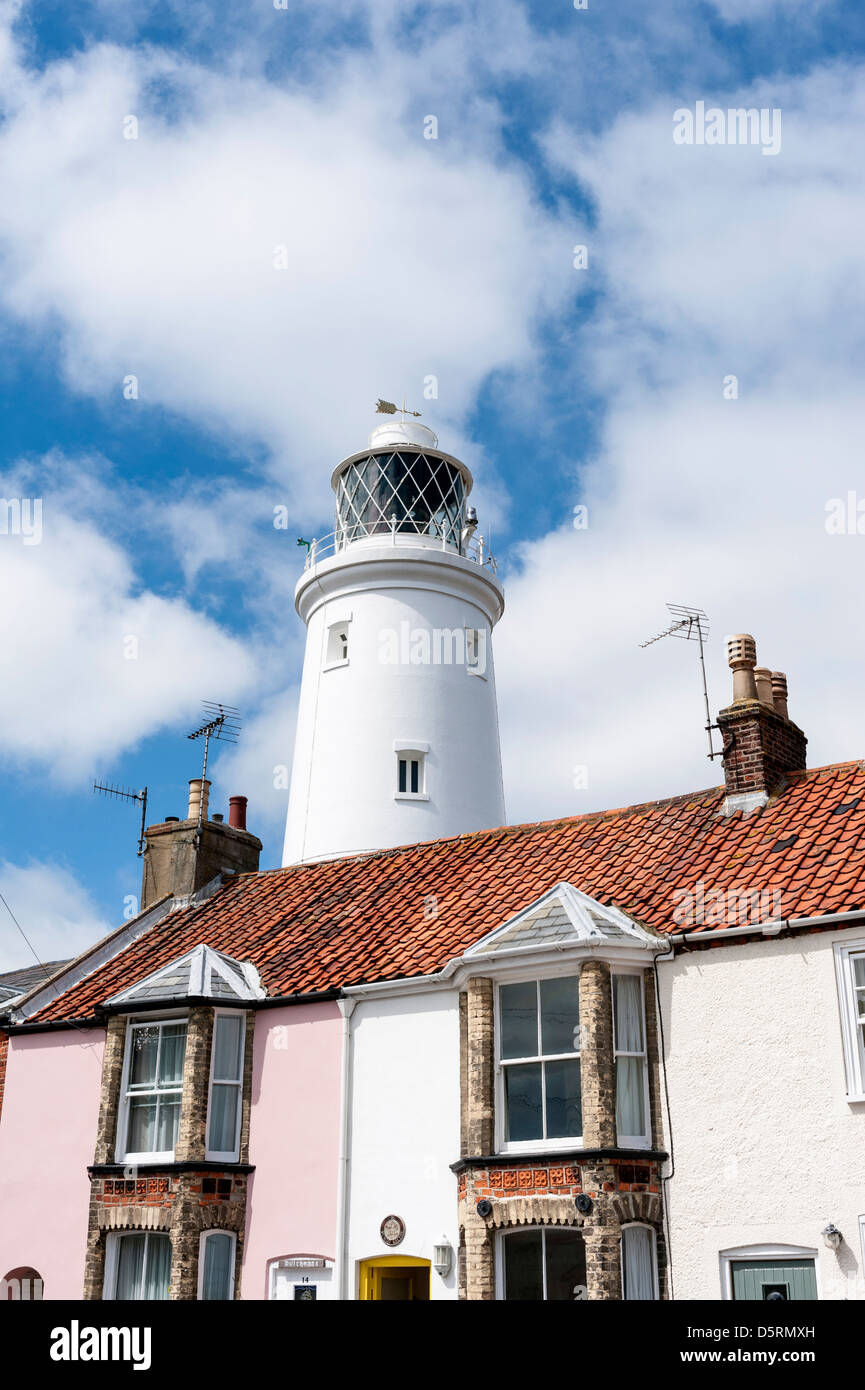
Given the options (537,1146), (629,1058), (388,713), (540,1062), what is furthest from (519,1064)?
(388,713)

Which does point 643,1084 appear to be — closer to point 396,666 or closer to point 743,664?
point 743,664

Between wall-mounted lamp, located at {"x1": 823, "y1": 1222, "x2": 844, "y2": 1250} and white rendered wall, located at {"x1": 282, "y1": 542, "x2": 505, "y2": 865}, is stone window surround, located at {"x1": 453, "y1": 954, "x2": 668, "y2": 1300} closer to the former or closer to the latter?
wall-mounted lamp, located at {"x1": 823, "y1": 1222, "x2": 844, "y2": 1250}

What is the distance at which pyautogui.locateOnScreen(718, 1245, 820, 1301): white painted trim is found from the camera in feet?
46.8

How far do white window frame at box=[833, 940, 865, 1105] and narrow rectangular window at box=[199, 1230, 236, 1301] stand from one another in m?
8.87

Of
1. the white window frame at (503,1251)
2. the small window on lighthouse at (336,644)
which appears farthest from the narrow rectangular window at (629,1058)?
the small window on lighthouse at (336,644)

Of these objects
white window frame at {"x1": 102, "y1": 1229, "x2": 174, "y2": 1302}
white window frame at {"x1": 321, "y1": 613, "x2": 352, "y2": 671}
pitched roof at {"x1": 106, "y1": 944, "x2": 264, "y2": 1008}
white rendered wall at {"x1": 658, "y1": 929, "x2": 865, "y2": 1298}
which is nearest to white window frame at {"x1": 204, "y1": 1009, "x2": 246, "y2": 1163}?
pitched roof at {"x1": 106, "y1": 944, "x2": 264, "y2": 1008}

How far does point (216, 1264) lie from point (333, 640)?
602 inches

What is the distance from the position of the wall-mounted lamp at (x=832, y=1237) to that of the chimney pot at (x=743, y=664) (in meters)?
7.56

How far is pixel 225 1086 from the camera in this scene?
19.2 m

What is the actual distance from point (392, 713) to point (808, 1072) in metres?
15.2

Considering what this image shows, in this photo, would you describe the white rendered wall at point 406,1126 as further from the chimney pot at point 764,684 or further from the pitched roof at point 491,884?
the chimney pot at point 764,684
